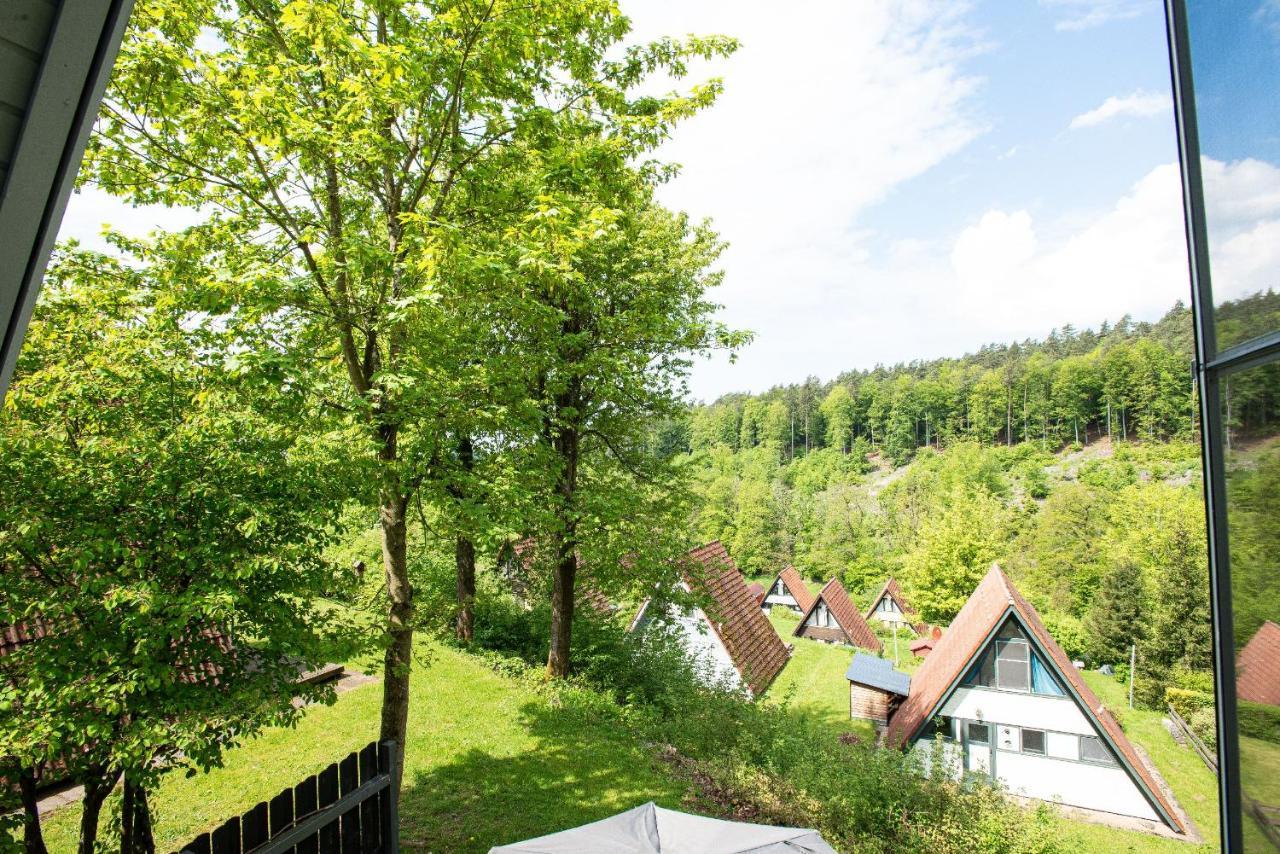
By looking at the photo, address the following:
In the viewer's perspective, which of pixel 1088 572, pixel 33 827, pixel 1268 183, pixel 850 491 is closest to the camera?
pixel 1268 183

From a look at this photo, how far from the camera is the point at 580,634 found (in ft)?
45.7

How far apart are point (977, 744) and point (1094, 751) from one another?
2.65 metres

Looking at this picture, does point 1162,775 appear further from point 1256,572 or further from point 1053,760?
point 1256,572

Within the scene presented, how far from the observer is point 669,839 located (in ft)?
16.1

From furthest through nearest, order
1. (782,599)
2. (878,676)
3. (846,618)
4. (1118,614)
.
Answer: (782,599) → (846,618) → (1118,614) → (878,676)

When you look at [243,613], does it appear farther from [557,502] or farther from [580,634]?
[580,634]

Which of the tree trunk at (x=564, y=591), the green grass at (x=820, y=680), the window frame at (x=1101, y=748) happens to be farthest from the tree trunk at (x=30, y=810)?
the green grass at (x=820, y=680)

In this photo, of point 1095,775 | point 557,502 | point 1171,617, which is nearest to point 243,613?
point 557,502

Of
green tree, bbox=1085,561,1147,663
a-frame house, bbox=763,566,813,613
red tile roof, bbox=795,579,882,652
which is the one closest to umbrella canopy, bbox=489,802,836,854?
red tile roof, bbox=795,579,882,652

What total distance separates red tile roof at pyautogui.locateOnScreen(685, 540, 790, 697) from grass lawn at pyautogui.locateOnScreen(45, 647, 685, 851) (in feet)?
23.5

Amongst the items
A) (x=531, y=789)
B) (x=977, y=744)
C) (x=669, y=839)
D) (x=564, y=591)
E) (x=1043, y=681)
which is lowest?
(x=977, y=744)

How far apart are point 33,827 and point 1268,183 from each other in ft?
23.1

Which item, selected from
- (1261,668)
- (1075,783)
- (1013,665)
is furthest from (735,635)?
(1261,668)

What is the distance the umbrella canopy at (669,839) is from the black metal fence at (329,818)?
3.73ft
